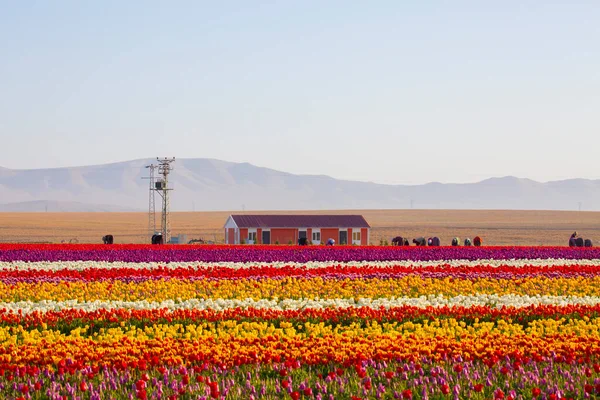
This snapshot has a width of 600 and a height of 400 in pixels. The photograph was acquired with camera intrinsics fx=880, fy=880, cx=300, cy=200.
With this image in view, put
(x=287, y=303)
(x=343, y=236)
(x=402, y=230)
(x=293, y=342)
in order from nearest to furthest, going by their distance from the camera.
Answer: (x=293, y=342), (x=287, y=303), (x=343, y=236), (x=402, y=230)

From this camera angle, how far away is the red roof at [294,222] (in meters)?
63.8

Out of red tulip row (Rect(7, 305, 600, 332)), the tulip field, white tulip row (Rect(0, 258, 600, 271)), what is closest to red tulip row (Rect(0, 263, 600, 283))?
the tulip field

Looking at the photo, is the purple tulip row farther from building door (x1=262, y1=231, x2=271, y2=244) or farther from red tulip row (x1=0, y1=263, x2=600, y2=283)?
building door (x1=262, y1=231, x2=271, y2=244)

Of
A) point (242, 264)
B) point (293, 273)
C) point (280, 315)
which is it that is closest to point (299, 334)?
point (280, 315)

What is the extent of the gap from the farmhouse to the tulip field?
3858 cm

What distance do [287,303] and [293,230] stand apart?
48.4 metres

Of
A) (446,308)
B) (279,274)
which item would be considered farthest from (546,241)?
(446,308)

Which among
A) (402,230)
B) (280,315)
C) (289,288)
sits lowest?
(280,315)

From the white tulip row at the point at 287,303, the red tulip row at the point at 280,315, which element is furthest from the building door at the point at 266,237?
the red tulip row at the point at 280,315

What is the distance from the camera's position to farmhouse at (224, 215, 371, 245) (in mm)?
63156

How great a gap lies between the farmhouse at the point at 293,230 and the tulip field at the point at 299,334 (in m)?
38.6

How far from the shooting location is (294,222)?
212ft

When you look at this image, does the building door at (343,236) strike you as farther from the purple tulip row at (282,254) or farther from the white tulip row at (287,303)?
the white tulip row at (287,303)

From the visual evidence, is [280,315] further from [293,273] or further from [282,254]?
[282,254]
